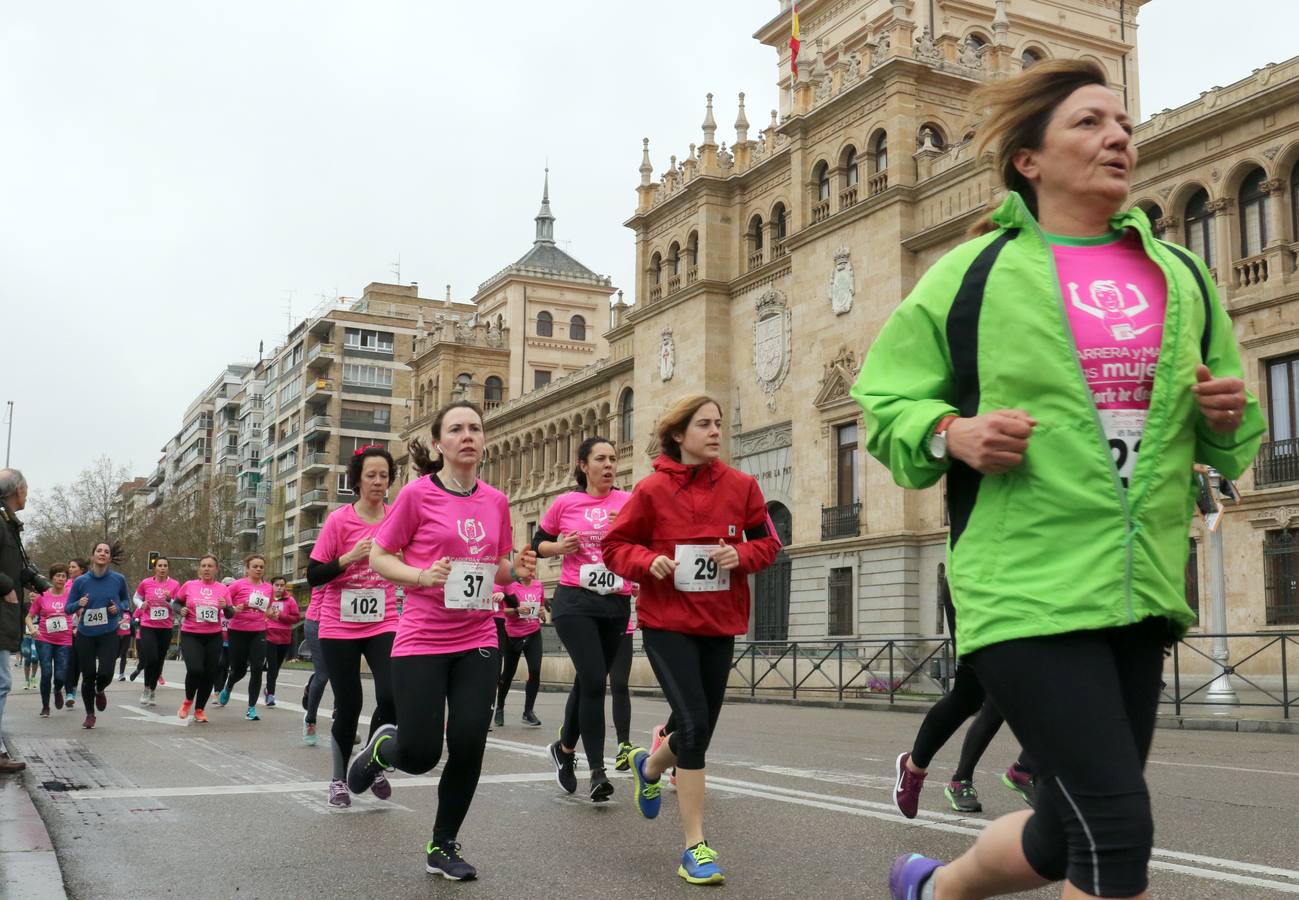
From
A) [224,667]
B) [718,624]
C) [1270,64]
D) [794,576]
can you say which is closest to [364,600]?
[718,624]

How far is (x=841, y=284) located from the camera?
35.3 meters

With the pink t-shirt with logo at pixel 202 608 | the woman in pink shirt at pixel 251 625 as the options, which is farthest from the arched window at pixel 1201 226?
the pink t-shirt with logo at pixel 202 608

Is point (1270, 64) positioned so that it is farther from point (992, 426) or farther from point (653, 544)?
point (992, 426)

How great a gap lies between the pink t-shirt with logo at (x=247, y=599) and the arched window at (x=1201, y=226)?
19.0 metres

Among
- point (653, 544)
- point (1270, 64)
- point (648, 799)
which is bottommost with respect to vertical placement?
point (648, 799)

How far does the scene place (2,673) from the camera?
9.48 meters

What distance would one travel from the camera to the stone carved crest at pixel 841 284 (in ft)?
115

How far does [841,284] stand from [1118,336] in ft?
108

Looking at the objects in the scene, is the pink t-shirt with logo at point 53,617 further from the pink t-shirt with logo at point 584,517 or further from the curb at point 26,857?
the curb at point 26,857

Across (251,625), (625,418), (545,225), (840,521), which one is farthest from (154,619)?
(545,225)

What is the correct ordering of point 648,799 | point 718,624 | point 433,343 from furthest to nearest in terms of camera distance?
point 433,343, point 648,799, point 718,624

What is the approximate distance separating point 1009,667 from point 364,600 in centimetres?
605

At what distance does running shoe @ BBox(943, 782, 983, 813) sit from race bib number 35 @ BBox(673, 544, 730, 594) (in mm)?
1971

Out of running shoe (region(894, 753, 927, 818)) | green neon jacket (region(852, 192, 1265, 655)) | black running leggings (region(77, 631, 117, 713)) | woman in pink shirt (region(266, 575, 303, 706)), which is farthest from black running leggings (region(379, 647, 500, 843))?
woman in pink shirt (region(266, 575, 303, 706))
